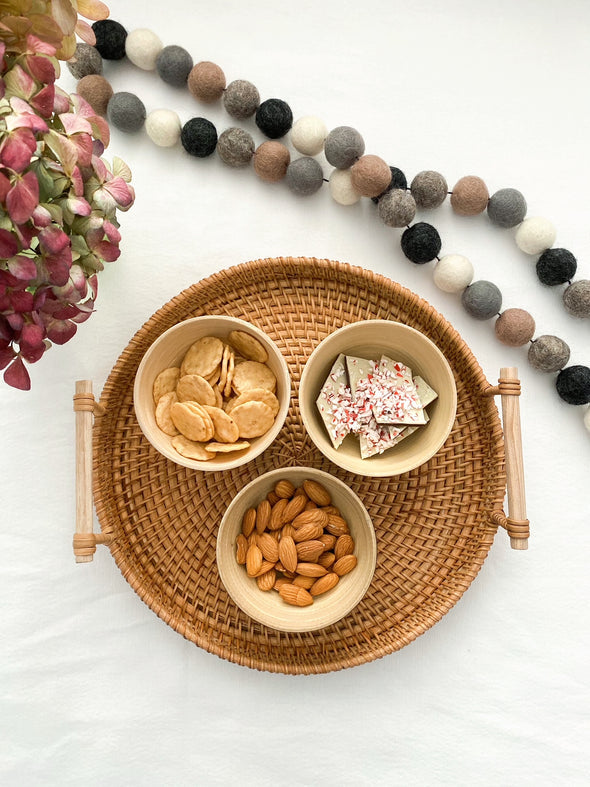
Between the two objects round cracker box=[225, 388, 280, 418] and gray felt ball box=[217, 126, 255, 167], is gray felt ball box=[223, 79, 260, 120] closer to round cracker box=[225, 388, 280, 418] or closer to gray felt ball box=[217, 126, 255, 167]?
gray felt ball box=[217, 126, 255, 167]

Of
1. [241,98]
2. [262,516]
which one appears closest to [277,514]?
[262,516]

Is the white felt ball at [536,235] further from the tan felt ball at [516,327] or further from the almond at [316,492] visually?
the almond at [316,492]

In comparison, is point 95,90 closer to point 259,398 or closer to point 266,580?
point 259,398

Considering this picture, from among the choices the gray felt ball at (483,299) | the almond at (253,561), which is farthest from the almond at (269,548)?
the gray felt ball at (483,299)

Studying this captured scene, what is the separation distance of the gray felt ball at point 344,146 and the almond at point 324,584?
45cm

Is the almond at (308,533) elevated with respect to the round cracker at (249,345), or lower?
lower

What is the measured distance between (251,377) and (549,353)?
0.34 meters

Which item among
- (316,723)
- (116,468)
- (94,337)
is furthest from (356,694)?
(94,337)

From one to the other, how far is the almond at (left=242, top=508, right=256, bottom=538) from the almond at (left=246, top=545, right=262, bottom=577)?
2 centimetres

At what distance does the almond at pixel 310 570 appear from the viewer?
695mm

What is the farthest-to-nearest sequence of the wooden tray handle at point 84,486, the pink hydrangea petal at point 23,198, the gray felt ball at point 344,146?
the gray felt ball at point 344,146 < the wooden tray handle at point 84,486 < the pink hydrangea petal at point 23,198

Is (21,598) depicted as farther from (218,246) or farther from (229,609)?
(218,246)

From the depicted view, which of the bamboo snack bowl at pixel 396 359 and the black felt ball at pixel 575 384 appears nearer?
the bamboo snack bowl at pixel 396 359

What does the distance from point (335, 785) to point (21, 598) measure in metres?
0.43
